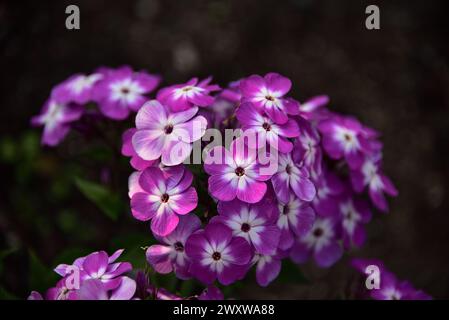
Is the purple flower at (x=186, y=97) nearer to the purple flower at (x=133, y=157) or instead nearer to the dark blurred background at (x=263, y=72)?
the purple flower at (x=133, y=157)

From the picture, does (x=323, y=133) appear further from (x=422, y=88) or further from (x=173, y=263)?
(x=422, y=88)

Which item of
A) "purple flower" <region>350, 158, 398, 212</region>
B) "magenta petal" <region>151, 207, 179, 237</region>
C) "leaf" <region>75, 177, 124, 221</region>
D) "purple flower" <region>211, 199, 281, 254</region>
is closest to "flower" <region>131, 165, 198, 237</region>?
"magenta petal" <region>151, 207, 179, 237</region>

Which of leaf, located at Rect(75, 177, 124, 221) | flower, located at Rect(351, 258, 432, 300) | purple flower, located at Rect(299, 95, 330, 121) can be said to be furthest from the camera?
leaf, located at Rect(75, 177, 124, 221)

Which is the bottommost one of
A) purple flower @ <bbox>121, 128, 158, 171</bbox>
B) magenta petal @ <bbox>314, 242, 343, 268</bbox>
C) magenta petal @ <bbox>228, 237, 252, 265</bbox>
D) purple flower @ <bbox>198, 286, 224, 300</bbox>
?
purple flower @ <bbox>198, 286, 224, 300</bbox>

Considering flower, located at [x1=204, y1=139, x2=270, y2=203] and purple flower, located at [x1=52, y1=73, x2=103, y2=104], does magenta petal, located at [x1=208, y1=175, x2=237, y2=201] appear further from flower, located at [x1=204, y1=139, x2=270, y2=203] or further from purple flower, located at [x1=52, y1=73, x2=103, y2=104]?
purple flower, located at [x1=52, y1=73, x2=103, y2=104]

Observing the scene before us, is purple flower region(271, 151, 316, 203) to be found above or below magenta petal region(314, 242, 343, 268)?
above

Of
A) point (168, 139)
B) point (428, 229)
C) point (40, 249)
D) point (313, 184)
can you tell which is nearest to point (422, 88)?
point (428, 229)

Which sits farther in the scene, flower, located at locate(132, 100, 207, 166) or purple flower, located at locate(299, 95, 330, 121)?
purple flower, located at locate(299, 95, 330, 121)

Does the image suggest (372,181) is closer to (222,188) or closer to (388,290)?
(388,290)
